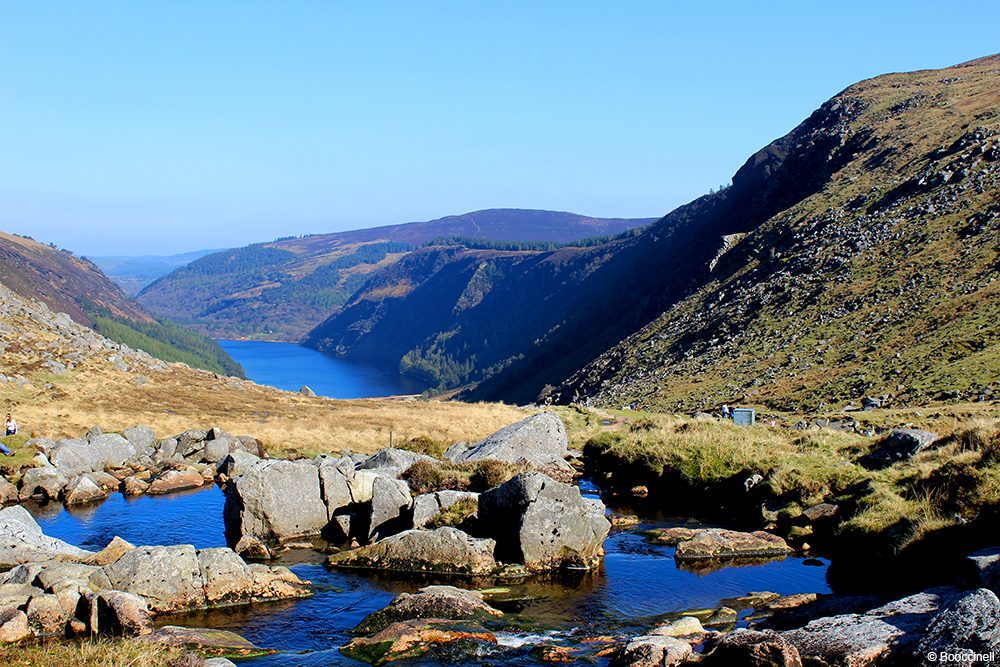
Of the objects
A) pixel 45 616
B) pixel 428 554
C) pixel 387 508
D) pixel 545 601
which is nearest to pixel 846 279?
pixel 387 508

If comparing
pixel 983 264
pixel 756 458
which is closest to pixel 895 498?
pixel 756 458

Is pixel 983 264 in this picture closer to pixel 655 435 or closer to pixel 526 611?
pixel 655 435

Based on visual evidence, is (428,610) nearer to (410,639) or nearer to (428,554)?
(410,639)

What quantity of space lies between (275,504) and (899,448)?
23.6m

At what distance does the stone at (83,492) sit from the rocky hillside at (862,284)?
50539 mm

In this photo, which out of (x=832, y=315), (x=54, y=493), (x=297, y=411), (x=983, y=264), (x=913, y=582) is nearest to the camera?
(x=913, y=582)

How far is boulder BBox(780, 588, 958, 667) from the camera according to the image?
1694cm

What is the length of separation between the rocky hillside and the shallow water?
3758cm

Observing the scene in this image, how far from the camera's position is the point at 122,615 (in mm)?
21516

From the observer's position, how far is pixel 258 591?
25344mm

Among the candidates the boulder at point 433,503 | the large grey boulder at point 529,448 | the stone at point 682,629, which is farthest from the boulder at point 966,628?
the large grey boulder at point 529,448

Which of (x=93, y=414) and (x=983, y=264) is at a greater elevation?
(x=983, y=264)

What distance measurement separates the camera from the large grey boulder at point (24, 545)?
27.2m

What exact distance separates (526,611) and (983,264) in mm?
74693
